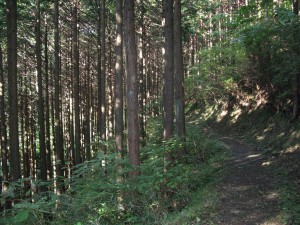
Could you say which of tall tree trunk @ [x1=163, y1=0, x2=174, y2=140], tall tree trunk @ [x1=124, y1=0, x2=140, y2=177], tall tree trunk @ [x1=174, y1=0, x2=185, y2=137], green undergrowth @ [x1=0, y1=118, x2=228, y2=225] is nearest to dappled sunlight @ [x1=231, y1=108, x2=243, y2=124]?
tall tree trunk @ [x1=174, y1=0, x2=185, y2=137]

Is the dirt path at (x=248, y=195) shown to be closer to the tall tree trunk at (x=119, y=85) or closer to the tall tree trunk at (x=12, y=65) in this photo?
the tall tree trunk at (x=119, y=85)

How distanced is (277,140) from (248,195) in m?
5.13

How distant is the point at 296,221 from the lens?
19.8ft

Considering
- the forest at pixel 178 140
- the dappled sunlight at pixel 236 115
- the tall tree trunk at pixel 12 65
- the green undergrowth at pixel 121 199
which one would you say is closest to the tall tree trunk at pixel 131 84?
the forest at pixel 178 140

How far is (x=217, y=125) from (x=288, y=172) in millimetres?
13308

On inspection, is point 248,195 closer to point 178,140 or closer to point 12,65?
point 178,140

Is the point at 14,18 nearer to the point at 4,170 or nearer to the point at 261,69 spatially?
the point at 4,170

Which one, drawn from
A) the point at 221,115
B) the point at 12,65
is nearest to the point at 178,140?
the point at 12,65

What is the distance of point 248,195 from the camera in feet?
26.5

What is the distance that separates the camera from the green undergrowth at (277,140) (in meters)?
7.23

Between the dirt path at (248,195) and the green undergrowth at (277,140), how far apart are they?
0.75 feet

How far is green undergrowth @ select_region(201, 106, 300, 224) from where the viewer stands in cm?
723

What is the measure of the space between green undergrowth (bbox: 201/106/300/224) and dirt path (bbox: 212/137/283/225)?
0.23m

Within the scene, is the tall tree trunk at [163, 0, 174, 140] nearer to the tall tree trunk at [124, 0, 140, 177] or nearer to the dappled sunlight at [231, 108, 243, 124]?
the tall tree trunk at [124, 0, 140, 177]
